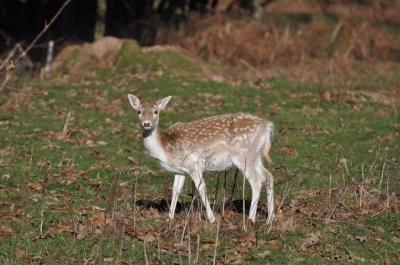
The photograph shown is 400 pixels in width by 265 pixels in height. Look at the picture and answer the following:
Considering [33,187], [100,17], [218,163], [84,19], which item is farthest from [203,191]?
[84,19]

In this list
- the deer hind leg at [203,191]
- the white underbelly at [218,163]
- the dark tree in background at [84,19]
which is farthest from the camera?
the dark tree in background at [84,19]

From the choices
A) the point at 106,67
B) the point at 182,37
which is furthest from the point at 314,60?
the point at 106,67

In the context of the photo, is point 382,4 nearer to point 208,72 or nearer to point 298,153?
point 208,72

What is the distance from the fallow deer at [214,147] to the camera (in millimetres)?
10023

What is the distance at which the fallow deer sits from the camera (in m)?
10.0

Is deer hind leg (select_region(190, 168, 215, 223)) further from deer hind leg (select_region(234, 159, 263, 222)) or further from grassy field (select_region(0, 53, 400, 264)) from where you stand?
deer hind leg (select_region(234, 159, 263, 222))

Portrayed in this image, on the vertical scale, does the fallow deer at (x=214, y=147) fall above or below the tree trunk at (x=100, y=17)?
above

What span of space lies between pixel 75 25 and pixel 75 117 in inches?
541

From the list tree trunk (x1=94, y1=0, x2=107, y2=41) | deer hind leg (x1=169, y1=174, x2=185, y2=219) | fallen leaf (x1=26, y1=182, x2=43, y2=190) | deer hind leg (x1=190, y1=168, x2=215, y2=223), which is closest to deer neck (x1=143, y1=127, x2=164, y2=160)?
deer hind leg (x1=169, y1=174, x2=185, y2=219)

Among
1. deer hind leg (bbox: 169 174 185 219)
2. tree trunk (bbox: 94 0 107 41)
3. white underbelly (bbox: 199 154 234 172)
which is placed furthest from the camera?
tree trunk (bbox: 94 0 107 41)

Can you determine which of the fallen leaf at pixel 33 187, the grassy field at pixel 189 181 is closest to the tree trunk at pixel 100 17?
the grassy field at pixel 189 181

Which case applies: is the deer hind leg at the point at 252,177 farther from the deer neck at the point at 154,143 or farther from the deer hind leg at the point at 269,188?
the deer neck at the point at 154,143

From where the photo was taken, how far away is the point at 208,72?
66.9 feet

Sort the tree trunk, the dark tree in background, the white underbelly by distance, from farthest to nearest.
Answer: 1. the dark tree in background
2. the tree trunk
3. the white underbelly
